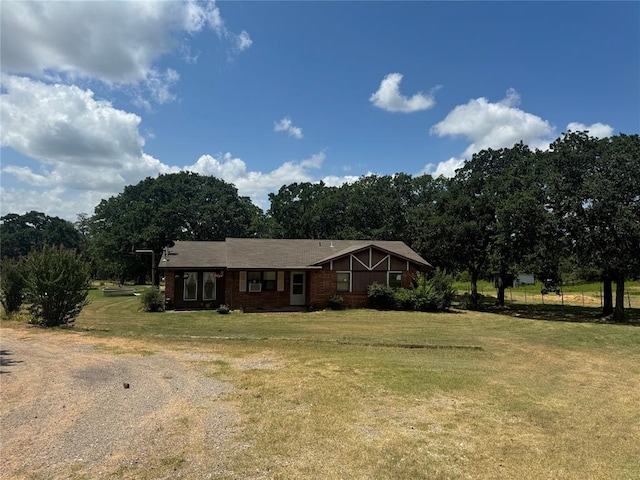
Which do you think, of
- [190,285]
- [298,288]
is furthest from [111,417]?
[298,288]

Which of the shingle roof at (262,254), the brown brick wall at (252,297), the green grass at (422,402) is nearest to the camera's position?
the green grass at (422,402)

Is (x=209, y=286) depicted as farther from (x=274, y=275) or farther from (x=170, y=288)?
(x=274, y=275)

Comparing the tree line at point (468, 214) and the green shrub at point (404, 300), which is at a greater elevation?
the tree line at point (468, 214)

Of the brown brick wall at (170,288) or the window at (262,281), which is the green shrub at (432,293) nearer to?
the window at (262,281)

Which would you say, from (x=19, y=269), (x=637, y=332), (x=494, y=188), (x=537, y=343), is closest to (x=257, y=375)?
(x=537, y=343)

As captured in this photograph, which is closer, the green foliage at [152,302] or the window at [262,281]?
the green foliage at [152,302]

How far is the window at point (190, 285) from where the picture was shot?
24938 millimetres

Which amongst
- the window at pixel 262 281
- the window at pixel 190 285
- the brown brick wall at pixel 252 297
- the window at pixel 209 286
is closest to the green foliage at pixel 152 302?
the window at pixel 190 285

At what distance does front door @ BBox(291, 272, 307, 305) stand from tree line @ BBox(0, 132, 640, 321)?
10.5 metres

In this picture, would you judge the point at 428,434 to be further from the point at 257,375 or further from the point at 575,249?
the point at 575,249

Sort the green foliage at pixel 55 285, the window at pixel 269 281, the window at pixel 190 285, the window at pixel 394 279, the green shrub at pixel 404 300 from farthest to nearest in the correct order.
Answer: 1. the window at pixel 394 279
2. the window at pixel 269 281
3. the green shrub at pixel 404 300
4. the window at pixel 190 285
5. the green foliage at pixel 55 285

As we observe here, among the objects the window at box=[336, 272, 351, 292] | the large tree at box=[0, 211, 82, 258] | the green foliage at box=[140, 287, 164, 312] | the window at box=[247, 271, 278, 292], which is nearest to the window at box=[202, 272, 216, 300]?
the window at box=[247, 271, 278, 292]

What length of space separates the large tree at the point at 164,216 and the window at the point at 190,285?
2564cm

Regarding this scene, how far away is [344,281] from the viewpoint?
26328 millimetres
